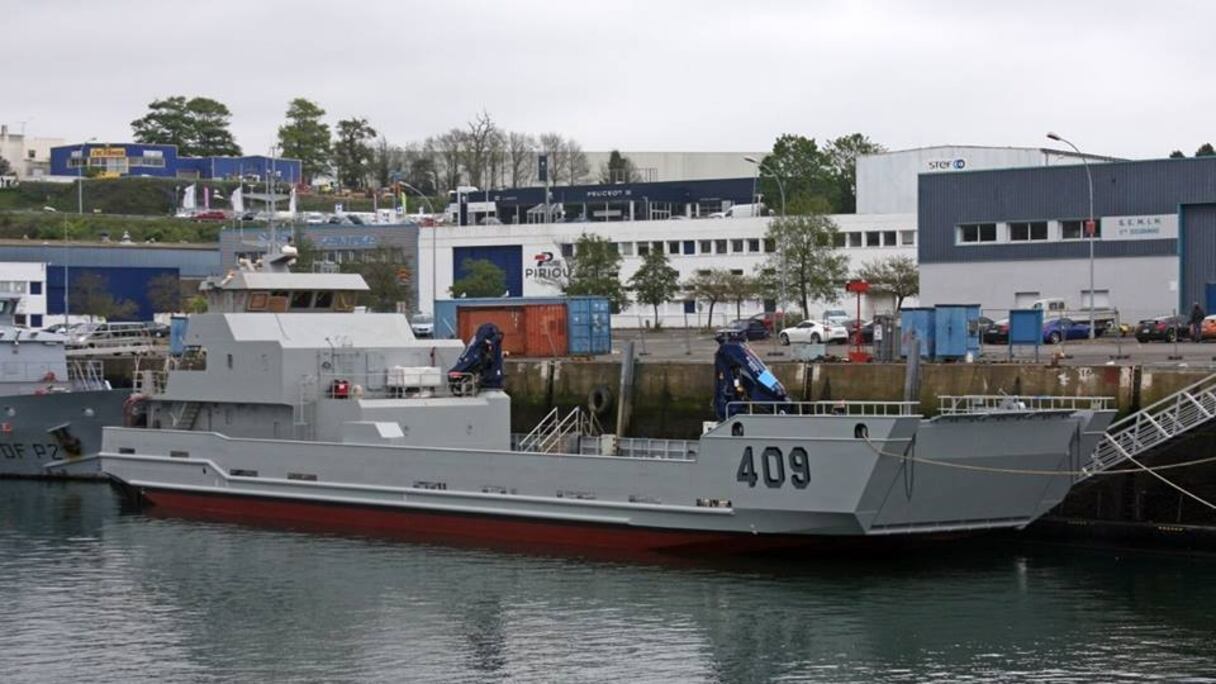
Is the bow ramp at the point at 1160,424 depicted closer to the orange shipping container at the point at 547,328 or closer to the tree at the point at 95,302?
the orange shipping container at the point at 547,328

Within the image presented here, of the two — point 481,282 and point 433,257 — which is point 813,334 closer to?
point 481,282

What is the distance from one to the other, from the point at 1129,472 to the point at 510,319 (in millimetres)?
20481

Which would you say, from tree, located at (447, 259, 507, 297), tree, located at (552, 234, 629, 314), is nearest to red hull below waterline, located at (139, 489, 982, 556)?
tree, located at (552, 234, 629, 314)

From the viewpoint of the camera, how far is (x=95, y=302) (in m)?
68.9

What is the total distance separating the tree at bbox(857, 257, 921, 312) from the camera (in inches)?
2427

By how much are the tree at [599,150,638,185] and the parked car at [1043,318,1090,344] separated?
195ft

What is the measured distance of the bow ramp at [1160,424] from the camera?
26562mm

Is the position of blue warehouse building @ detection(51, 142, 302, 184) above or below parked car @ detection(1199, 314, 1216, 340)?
above

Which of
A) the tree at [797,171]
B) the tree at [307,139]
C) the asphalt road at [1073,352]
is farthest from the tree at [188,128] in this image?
the asphalt road at [1073,352]

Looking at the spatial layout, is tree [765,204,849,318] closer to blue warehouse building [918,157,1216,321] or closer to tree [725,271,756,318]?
tree [725,271,756,318]

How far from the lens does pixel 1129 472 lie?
88.6ft

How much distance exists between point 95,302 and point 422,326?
19.6 m

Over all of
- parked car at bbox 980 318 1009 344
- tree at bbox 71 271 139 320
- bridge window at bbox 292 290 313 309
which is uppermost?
tree at bbox 71 271 139 320

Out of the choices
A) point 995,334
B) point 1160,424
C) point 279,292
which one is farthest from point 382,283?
point 1160,424
